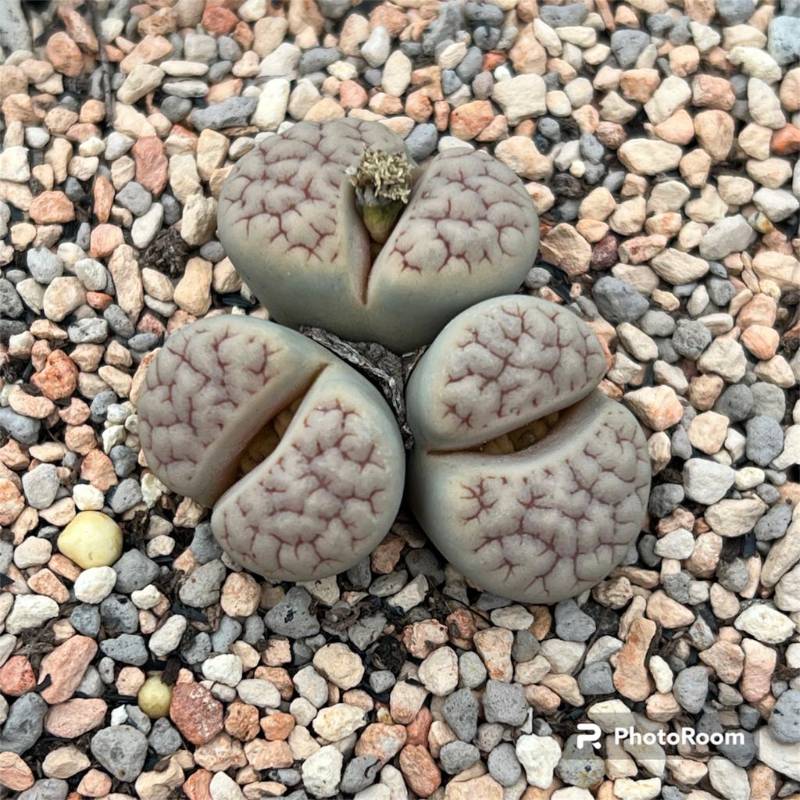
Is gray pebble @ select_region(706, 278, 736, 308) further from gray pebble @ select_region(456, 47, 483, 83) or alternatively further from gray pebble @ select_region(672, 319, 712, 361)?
gray pebble @ select_region(456, 47, 483, 83)

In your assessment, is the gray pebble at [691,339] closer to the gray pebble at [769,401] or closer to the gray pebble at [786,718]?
the gray pebble at [769,401]

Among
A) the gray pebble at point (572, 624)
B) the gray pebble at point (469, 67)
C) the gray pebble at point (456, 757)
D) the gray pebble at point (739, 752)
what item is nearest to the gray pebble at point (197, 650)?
the gray pebble at point (456, 757)

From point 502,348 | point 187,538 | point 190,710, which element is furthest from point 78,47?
point 190,710

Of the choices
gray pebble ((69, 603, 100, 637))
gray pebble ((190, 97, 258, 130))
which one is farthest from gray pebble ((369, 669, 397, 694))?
gray pebble ((190, 97, 258, 130))

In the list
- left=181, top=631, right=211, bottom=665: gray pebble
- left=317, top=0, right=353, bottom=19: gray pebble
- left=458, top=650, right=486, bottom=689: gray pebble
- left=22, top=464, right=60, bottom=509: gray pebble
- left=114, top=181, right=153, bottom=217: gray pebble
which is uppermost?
left=317, top=0, right=353, bottom=19: gray pebble

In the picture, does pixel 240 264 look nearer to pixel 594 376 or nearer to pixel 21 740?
pixel 594 376
